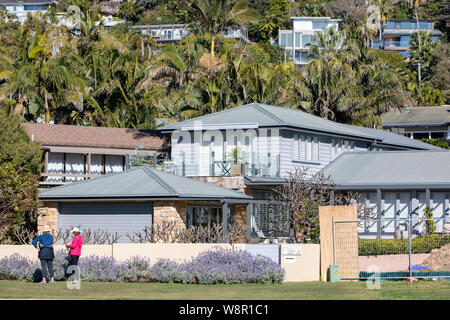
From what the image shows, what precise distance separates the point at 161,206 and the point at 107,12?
106570mm

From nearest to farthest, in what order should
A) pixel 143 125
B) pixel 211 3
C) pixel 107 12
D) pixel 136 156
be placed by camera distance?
pixel 136 156 < pixel 211 3 < pixel 143 125 < pixel 107 12

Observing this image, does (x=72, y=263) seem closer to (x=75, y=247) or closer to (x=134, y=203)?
(x=75, y=247)

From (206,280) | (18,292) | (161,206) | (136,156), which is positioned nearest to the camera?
(18,292)

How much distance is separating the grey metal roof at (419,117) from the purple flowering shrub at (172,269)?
53.5 metres

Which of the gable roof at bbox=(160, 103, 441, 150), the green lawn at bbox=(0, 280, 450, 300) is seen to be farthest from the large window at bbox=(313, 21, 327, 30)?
the green lawn at bbox=(0, 280, 450, 300)

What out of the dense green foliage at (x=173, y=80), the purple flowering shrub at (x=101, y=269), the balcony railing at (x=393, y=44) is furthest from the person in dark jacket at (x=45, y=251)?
the balcony railing at (x=393, y=44)

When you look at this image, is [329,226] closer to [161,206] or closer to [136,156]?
[161,206]

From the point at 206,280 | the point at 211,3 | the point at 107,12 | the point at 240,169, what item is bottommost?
the point at 206,280

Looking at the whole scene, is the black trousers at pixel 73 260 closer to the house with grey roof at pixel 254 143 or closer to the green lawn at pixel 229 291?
the green lawn at pixel 229 291

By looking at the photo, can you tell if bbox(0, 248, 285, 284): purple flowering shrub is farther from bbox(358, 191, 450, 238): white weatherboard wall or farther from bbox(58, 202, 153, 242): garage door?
bbox(358, 191, 450, 238): white weatherboard wall

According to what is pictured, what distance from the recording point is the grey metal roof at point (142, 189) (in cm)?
3366

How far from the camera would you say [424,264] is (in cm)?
2872

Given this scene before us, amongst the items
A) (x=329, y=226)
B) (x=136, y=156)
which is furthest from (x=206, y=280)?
(x=136, y=156)

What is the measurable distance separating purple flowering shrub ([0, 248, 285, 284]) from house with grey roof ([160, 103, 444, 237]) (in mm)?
12138
